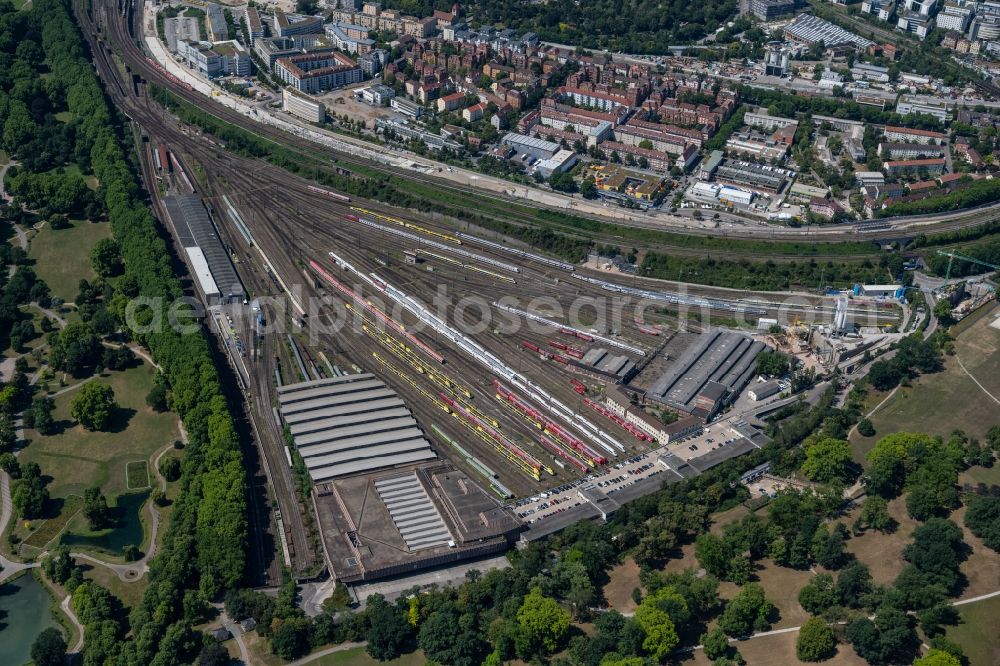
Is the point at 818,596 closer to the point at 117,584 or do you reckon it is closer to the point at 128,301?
the point at 117,584

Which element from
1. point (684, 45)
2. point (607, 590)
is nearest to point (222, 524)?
point (607, 590)

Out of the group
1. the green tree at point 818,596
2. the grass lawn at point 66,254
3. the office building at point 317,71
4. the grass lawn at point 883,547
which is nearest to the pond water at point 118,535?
the grass lawn at point 66,254

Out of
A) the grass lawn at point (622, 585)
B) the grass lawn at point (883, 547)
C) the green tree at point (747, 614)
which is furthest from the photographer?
the grass lawn at point (883, 547)

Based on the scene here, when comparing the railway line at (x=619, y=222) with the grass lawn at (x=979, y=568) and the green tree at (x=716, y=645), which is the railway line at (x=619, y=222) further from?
the green tree at (x=716, y=645)

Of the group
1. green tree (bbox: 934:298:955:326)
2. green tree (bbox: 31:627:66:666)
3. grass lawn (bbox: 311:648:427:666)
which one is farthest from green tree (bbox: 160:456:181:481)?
green tree (bbox: 934:298:955:326)

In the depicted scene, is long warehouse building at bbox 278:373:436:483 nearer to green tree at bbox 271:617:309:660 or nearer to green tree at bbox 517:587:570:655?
green tree at bbox 271:617:309:660

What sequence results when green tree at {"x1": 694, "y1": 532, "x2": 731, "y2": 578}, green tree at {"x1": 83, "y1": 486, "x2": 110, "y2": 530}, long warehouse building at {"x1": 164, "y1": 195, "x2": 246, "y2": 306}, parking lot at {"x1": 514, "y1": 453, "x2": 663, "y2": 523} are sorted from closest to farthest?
green tree at {"x1": 694, "y1": 532, "x2": 731, "y2": 578}, green tree at {"x1": 83, "y1": 486, "x2": 110, "y2": 530}, parking lot at {"x1": 514, "y1": 453, "x2": 663, "y2": 523}, long warehouse building at {"x1": 164, "y1": 195, "x2": 246, "y2": 306}

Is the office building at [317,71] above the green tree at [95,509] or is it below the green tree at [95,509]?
above
